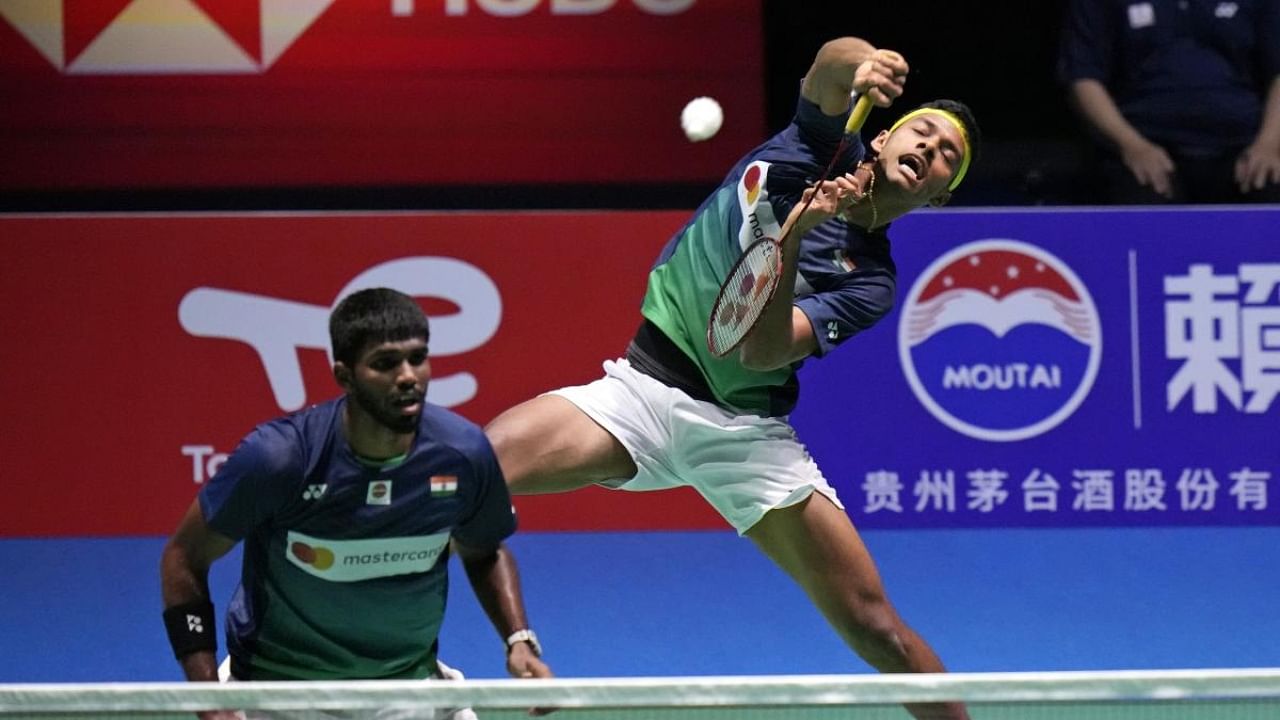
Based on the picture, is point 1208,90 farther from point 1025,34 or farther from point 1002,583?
point 1002,583

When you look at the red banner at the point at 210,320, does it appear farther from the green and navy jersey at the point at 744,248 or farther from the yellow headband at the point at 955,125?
the yellow headband at the point at 955,125

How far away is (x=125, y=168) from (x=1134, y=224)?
4295 millimetres

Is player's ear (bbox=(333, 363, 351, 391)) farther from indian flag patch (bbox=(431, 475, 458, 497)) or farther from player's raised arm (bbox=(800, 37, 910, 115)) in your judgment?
player's raised arm (bbox=(800, 37, 910, 115))

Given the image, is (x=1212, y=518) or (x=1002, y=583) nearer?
(x=1002, y=583)

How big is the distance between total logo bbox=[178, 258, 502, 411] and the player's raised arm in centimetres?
286

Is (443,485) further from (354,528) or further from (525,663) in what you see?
(525,663)

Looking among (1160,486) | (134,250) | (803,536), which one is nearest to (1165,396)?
(1160,486)

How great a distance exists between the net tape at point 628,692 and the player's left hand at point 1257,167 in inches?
209

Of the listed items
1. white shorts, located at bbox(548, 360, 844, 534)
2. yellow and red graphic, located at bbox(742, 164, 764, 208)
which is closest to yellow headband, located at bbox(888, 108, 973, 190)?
yellow and red graphic, located at bbox(742, 164, 764, 208)

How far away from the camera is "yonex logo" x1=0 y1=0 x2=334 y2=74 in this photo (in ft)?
27.7

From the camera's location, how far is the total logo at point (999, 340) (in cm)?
746

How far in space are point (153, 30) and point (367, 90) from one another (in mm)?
945

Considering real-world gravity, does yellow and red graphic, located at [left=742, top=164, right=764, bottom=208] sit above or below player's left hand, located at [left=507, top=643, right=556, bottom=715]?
above

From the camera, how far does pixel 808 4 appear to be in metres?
9.30
